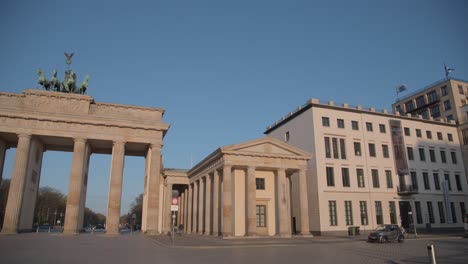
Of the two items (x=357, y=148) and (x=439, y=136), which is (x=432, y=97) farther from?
(x=357, y=148)

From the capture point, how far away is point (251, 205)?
1400 inches

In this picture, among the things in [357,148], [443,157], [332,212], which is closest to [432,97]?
[443,157]

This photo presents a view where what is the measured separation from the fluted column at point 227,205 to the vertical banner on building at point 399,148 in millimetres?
26519

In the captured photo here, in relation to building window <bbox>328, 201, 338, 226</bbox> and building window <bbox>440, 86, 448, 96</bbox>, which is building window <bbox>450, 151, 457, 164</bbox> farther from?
building window <bbox>328, 201, 338, 226</bbox>

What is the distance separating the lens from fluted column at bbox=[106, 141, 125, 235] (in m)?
38.7

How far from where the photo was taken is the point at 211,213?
1657 inches

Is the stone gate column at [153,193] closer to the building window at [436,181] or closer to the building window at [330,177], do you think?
the building window at [330,177]

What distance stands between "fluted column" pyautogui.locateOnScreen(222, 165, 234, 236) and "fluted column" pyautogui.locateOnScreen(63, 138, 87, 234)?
17.9 m

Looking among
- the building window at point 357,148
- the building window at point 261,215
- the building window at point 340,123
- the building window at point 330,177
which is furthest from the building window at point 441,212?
the building window at point 261,215

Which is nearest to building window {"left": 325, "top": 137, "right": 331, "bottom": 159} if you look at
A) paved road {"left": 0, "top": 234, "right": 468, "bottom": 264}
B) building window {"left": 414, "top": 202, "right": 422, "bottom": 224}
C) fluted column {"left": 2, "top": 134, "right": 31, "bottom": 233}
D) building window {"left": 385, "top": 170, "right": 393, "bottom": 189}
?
building window {"left": 385, "top": 170, "right": 393, "bottom": 189}

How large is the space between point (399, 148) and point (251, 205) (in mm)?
26212

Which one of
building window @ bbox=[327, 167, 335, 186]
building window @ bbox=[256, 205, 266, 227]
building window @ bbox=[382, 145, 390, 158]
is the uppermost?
building window @ bbox=[382, 145, 390, 158]

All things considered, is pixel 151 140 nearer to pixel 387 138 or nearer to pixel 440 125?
pixel 387 138

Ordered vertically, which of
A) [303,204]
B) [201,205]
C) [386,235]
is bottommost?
[386,235]
